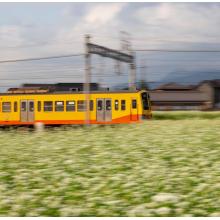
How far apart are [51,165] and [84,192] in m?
2.03

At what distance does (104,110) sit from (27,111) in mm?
6799

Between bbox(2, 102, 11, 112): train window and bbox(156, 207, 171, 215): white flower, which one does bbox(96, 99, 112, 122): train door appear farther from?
bbox(156, 207, 171, 215): white flower

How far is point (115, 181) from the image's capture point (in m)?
7.63

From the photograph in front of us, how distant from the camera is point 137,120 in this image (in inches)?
1409

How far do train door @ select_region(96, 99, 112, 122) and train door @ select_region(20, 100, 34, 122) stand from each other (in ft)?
19.2

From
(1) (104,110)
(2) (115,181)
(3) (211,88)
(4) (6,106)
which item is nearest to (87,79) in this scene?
(1) (104,110)

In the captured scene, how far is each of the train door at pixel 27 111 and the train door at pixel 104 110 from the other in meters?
5.84

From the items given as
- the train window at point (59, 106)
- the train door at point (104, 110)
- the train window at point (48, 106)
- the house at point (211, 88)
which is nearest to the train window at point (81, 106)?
the train door at point (104, 110)

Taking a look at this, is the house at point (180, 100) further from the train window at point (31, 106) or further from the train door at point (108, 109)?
the train door at point (108, 109)

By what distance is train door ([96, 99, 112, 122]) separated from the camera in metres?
35.9

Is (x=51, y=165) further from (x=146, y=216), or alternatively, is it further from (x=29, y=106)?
(x=29, y=106)

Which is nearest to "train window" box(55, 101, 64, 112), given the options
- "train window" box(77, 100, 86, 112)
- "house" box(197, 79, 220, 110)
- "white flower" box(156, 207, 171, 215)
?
"train window" box(77, 100, 86, 112)

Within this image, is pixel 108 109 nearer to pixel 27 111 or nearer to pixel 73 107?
pixel 73 107

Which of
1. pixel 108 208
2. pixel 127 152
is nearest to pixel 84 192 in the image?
pixel 108 208
